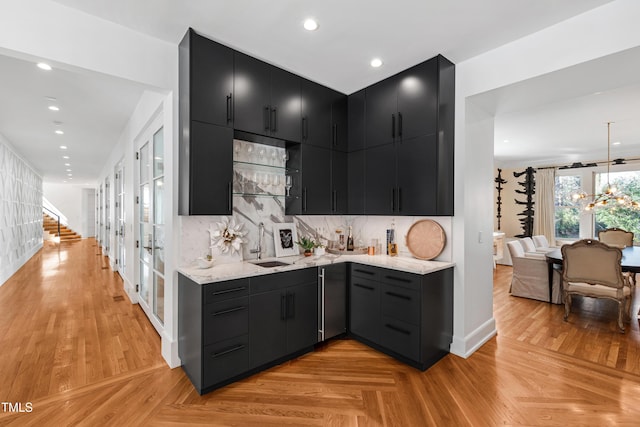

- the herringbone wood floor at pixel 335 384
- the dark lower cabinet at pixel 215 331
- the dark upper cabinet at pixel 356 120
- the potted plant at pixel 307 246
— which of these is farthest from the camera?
the dark upper cabinet at pixel 356 120

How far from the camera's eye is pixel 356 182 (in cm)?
352

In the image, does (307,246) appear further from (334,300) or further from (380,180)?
(380,180)

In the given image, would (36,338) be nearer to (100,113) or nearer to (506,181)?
(100,113)

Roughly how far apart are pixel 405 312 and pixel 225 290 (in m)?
1.56

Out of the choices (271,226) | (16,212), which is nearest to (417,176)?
(271,226)

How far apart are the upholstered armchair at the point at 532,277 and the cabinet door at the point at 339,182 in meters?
3.30

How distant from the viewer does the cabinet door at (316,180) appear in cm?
322

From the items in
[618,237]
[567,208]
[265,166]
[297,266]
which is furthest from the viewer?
[567,208]

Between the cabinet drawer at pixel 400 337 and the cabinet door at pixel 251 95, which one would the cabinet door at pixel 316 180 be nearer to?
the cabinet door at pixel 251 95

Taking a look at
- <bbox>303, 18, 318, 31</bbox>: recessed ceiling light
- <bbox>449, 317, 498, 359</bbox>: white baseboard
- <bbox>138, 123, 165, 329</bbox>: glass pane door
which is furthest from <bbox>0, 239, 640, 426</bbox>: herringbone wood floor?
<bbox>303, 18, 318, 31</bbox>: recessed ceiling light

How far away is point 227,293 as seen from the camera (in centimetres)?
229

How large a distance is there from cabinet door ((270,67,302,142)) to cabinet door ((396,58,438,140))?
3.48ft

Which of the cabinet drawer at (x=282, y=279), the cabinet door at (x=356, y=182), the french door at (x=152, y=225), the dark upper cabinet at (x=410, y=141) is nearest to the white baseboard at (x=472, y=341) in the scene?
the dark upper cabinet at (x=410, y=141)

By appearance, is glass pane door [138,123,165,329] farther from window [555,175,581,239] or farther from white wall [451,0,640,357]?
window [555,175,581,239]
